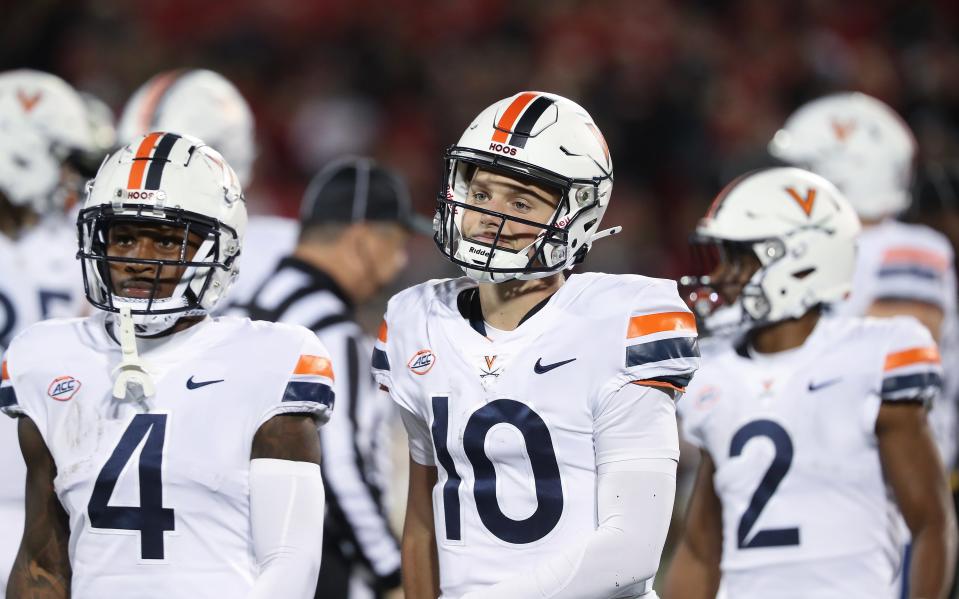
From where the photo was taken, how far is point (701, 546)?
3.31 meters

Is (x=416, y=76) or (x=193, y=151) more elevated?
(x=416, y=76)

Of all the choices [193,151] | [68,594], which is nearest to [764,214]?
[193,151]

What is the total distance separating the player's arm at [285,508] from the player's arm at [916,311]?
8.80 feet

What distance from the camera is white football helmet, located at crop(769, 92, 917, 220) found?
5.23 meters

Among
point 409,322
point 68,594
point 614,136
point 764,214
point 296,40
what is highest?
point 296,40

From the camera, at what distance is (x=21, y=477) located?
3.37 meters

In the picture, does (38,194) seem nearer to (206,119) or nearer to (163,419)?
(206,119)

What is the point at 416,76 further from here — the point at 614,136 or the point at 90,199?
the point at 90,199

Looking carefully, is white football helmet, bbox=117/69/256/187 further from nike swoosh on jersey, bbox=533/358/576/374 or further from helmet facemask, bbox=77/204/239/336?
nike swoosh on jersey, bbox=533/358/576/374

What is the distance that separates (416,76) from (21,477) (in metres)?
7.42

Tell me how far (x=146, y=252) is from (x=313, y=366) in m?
0.42

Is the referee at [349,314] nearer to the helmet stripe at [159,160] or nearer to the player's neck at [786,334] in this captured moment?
the helmet stripe at [159,160]

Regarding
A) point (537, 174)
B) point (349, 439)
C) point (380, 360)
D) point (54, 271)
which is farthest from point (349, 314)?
point (537, 174)

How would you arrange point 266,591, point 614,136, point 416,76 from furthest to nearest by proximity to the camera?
point 416,76 → point 614,136 → point 266,591
